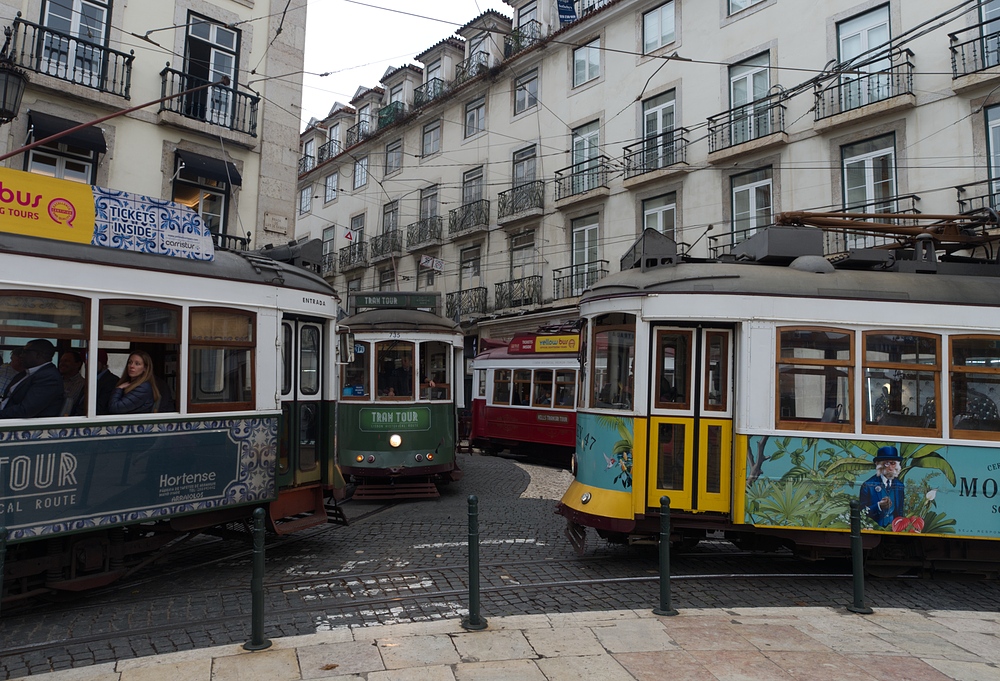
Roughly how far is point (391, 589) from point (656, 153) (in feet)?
56.4

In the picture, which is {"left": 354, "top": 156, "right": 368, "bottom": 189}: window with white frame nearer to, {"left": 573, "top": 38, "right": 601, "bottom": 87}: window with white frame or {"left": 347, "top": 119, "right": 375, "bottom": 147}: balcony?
{"left": 347, "top": 119, "right": 375, "bottom": 147}: balcony

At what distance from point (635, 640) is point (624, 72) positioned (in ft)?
65.2

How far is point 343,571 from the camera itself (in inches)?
279

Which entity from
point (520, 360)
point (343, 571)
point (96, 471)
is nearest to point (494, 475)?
point (520, 360)

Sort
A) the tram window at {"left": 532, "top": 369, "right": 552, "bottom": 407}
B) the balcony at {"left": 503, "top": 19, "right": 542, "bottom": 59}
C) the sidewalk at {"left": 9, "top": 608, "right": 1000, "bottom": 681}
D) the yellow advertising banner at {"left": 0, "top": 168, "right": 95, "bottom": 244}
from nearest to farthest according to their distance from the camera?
the sidewalk at {"left": 9, "top": 608, "right": 1000, "bottom": 681}, the yellow advertising banner at {"left": 0, "top": 168, "right": 95, "bottom": 244}, the tram window at {"left": 532, "top": 369, "right": 552, "bottom": 407}, the balcony at {"left": 503, "top": 19, "right": 542, "bottom": 59}

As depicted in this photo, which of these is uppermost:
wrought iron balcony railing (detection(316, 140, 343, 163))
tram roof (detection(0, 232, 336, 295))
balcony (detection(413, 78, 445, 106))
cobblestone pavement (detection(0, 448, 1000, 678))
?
balcony (detection(413, 78, 445, 106))

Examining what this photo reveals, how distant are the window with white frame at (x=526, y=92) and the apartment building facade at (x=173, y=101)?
10.1 m

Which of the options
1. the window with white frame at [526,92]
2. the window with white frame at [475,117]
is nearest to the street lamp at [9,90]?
the window with white frame at [526,92]

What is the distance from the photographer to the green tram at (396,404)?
37.9ft

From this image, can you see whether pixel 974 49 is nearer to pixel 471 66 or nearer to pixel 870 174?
pixel 870 174

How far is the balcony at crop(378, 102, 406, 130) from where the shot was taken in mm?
30312

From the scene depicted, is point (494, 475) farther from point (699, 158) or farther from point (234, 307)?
point (699, 158)

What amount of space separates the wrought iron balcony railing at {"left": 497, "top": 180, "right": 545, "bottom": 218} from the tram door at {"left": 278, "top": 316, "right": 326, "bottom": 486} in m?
16.7

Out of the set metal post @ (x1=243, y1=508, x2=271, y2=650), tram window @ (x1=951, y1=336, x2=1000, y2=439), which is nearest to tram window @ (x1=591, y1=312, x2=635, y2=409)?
tram window @ (x1=951, y1=336, x2=1000, y2=439)
